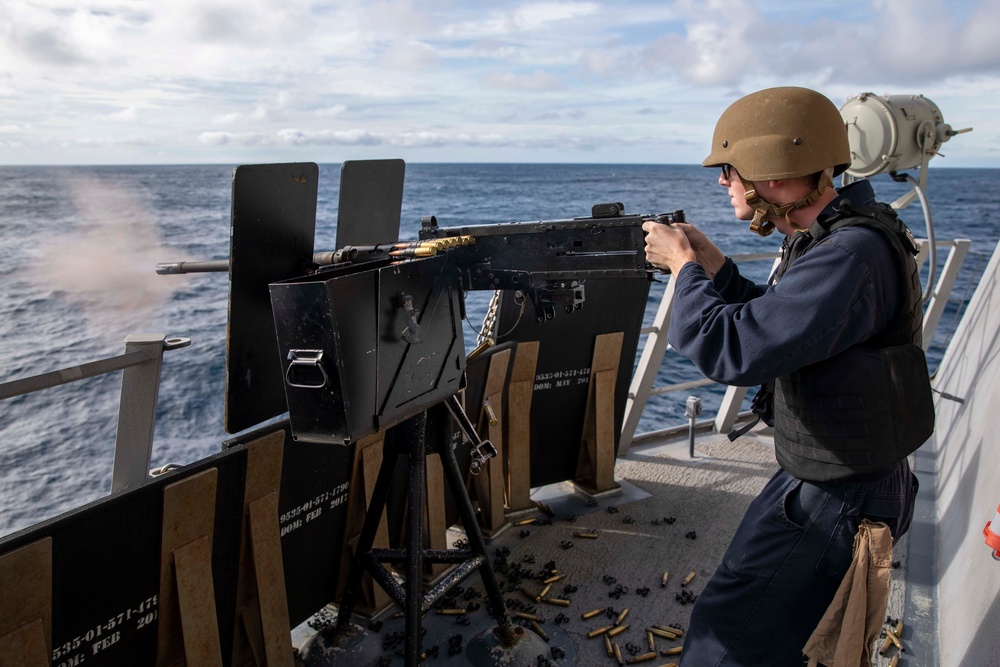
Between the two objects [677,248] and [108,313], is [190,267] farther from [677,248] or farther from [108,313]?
[108,313]

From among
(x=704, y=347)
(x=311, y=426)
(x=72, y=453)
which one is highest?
(x=704, y=347)

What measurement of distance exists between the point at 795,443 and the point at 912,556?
269 cm

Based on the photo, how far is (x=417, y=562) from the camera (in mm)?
3018

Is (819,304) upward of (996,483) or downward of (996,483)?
upward

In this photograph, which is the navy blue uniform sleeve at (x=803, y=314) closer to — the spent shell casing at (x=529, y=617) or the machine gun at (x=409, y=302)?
the machine gun at (x=409, y=302)

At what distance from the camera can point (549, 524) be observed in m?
4.88

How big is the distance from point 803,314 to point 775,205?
0.52 meters

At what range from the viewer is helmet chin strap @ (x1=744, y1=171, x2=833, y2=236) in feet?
7.79

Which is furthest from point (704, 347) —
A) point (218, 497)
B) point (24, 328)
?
point (24, 328)

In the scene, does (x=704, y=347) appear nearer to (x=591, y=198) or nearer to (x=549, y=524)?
(x=549, y=524)

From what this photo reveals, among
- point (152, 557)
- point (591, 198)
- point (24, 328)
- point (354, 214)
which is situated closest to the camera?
point (152, 557)

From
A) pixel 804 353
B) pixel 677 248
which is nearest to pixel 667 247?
pixel 677 248

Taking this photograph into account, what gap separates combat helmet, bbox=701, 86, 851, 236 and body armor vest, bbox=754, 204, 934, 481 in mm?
172

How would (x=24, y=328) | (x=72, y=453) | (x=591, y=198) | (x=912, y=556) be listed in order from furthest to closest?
(x=591, y=198) < (x=24, y=328) < (x=72, y=453) < (x=912, y=556)
